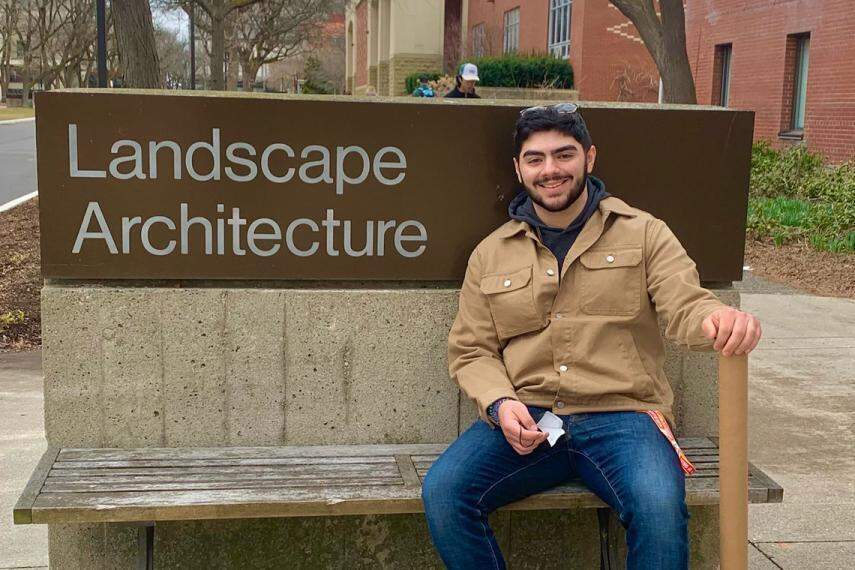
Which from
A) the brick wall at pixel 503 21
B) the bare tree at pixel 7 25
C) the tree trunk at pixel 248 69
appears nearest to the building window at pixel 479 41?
the brick wall at pixel 503 21

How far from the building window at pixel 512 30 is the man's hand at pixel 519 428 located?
31666 mm

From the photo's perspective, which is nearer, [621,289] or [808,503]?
[621,289]

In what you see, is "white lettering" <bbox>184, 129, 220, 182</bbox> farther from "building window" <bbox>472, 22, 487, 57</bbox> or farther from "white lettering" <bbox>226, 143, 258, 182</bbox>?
"building window" <bbox>472, 22, 487, 57</bbox>

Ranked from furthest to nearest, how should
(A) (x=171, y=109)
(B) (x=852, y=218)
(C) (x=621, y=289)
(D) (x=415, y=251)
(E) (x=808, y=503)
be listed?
(B) (x=852, y=218) → (E) (x=808, y=503) → (D) (x=415, y=251) → (A) (x=171, y=109) → (C) (x=621, y=289)

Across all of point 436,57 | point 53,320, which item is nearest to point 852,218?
point 53,320

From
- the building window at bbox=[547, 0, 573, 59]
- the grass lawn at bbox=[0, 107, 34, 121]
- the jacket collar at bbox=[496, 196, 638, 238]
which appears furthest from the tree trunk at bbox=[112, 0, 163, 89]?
the grass lawn at bbox=[0, 107, 34, 121]

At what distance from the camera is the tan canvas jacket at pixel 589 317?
3.19 metres

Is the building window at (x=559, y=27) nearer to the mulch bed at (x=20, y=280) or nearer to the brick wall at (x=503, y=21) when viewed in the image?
the brick wall at (x=503, y=21)

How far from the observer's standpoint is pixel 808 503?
4.62 m

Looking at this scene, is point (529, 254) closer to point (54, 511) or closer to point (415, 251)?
point (415, 251)

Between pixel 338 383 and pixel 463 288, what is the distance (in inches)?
24.0

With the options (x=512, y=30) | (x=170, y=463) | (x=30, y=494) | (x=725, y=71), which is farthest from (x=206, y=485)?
(x=512, y=30)

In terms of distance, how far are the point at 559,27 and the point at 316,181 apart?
26.7 metres

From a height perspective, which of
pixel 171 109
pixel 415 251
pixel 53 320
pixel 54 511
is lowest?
pixel 54 511
